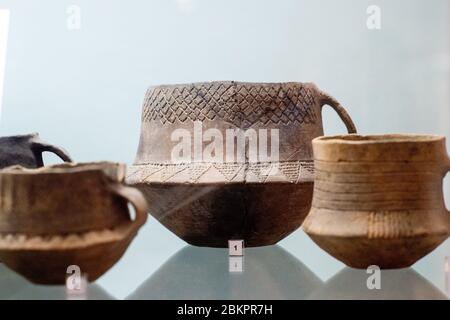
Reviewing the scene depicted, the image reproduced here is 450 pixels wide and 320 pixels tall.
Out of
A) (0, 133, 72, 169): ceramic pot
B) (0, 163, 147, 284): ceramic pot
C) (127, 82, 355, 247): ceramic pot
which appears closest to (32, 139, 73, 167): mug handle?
(0, 133, 72, 169): ceramic pot

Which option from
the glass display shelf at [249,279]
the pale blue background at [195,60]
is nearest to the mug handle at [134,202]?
the glass display shelf at [249,279]

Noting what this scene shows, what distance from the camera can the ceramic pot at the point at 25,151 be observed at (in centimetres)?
158

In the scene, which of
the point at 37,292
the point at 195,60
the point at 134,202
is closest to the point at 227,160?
the point at 195,60

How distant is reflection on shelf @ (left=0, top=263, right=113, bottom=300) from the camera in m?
1.30

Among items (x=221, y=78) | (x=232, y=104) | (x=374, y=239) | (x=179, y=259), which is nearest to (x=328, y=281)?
(x=374, y=239)

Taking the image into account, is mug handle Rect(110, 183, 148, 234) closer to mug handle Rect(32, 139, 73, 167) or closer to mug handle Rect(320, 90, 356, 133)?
mug handle Rect(32, 139, 73, 167)

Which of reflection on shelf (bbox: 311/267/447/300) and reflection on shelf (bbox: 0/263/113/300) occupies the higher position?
reflection on shelf (bbox: 0/263/113/300)

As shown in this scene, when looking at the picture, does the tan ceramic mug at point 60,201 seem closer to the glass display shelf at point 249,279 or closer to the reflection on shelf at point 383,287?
the glass display shelf at point 249,279

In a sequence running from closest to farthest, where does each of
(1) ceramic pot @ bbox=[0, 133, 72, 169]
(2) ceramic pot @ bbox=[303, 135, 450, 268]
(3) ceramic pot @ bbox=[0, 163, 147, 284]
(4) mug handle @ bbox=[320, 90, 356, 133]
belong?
(3) ceramic pot @ bbox=[0, 163, 147, 284] < (2) ceramic pot @ bbox=[303, 135, 450, 268] < (1) ceramic pot @ bbox=[0, 133, 72, 169] < (4) mug handle @ bbox=[320, 90, 356, 133]

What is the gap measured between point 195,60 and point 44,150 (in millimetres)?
367

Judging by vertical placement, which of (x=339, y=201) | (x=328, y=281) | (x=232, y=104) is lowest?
(x=328, y=281)

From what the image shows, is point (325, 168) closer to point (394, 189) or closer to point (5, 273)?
point (394, 189)

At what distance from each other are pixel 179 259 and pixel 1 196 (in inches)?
15.4
